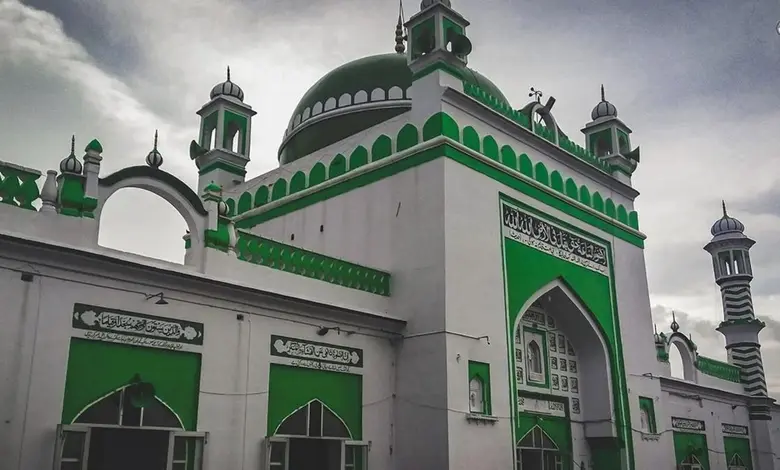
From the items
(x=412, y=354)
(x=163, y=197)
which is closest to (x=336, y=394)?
(x=412, y=354)

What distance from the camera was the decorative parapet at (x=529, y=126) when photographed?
28.4 feet

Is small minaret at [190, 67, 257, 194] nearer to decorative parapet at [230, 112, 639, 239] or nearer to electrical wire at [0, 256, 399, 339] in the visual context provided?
decorative parapet at [230, 112, 639, 239]

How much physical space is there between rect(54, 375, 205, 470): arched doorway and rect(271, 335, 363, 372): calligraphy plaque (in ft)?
3.74

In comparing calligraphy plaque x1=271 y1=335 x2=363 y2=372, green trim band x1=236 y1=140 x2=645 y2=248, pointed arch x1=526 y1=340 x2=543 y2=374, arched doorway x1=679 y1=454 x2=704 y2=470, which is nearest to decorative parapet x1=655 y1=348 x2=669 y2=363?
arched doorway x1=679 y1=454 x2=704 y2=470

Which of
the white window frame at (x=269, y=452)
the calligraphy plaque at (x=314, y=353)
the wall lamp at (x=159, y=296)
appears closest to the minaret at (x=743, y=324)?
the calligraphy plaque at (x=314, y=353)

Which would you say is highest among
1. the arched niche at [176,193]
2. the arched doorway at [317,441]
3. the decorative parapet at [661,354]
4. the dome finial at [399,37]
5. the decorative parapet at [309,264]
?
the dome finial at [399,37]

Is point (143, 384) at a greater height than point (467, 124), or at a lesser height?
lesser

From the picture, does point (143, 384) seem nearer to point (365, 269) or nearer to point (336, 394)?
point (336, 394)

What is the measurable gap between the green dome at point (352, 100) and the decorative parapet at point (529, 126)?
1443 millimetres

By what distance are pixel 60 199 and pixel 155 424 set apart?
6.21 feet

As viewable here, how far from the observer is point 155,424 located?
5746 mm

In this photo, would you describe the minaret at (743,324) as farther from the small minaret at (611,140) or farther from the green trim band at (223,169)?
the green trim band at (223,169)

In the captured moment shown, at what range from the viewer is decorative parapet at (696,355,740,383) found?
13.0 meters

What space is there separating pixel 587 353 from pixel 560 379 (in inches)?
25.8
